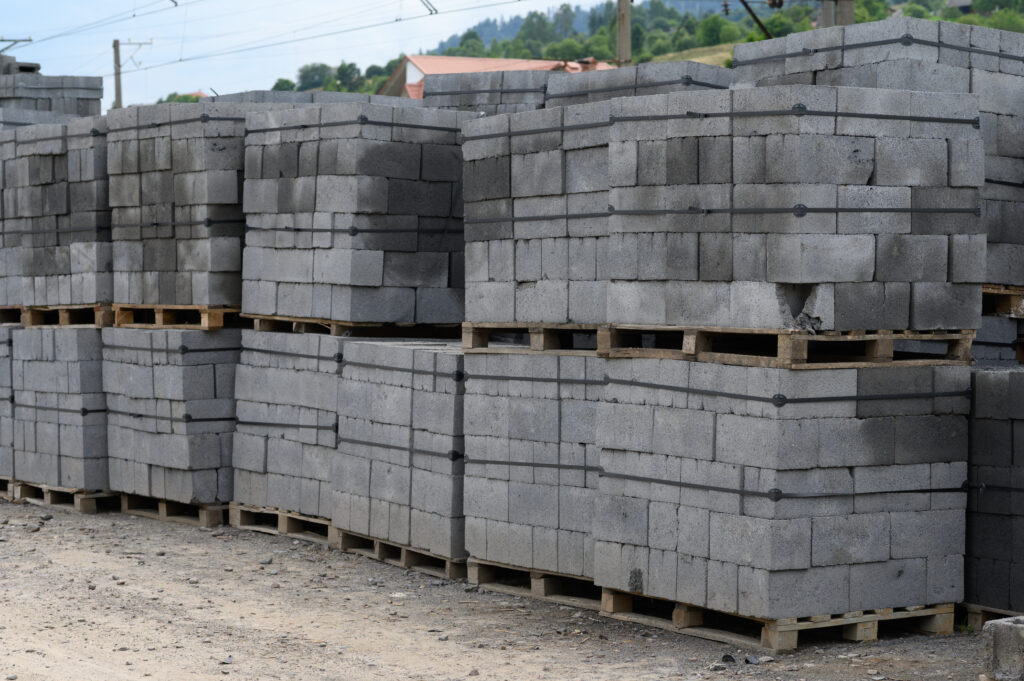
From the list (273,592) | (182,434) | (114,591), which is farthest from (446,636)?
(182,434)

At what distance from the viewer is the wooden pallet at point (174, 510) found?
1044 centimetres

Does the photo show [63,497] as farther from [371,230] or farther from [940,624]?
[940,624]

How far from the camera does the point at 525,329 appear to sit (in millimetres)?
8242

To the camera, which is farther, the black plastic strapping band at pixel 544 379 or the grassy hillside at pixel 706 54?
the grassy hillside at pixel 706 54

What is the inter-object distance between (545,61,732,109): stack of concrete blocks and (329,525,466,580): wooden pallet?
340cm

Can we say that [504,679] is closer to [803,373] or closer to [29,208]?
[803,373]

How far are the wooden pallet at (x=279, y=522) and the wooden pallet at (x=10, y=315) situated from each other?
3.50m

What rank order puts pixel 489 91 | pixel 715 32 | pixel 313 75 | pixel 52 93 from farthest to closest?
pixel 313 75
pixel 715 32
pixel 52 93
pixel 489 91

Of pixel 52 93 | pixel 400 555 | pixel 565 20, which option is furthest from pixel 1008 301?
pixel 565 20

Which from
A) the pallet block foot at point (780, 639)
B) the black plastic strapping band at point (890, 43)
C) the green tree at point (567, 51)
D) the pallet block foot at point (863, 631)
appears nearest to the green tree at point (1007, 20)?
the green tree at point (567, 51)

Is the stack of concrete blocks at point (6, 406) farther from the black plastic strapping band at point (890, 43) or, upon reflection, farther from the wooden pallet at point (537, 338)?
the black plastic strapping band at point (890, 43)

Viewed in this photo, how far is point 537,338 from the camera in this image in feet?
26.1

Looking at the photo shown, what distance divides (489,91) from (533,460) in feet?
15.1

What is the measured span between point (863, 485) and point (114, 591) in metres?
4.77
